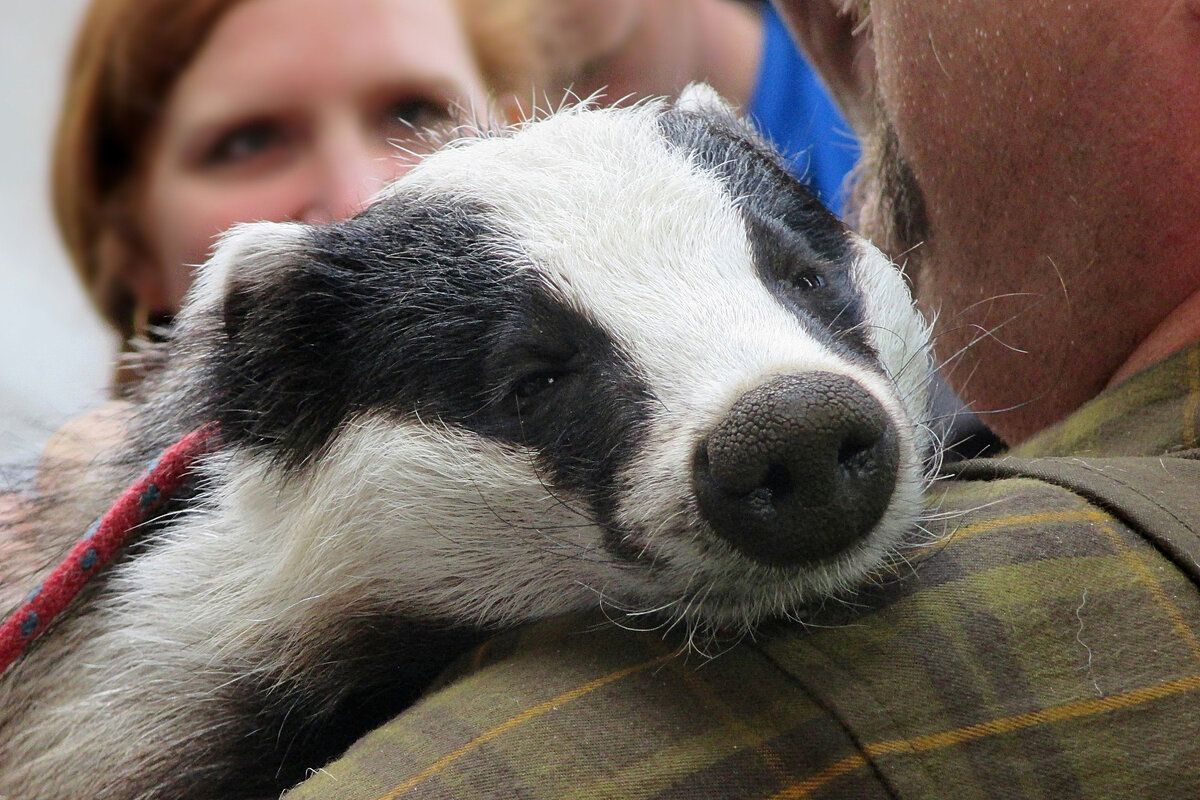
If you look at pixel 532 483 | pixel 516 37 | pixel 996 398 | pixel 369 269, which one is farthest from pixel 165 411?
pixel 516 37

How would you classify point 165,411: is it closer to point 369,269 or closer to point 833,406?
point 369,269

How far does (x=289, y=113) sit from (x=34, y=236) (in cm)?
155

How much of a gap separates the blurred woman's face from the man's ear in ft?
1.81

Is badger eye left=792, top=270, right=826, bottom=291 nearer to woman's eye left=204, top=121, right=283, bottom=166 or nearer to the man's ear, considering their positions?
the man's ear

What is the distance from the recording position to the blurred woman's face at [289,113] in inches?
74.6

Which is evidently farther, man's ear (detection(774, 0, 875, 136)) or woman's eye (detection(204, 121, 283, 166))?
woman's eye (detection(204, 121, 283, 166))

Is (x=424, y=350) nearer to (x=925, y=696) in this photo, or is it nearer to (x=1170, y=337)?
(x=925, y=696)

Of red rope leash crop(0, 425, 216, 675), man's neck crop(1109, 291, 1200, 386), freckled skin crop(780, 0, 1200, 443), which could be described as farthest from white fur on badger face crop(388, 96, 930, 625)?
red rope leash crop(0, 425, 216, 675)

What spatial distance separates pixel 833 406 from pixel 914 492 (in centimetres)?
21

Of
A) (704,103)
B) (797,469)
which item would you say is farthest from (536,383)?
(704,103)

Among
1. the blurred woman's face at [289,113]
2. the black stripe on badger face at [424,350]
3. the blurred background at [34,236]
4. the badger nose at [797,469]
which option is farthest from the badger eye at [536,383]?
the blurred background at [34,236]

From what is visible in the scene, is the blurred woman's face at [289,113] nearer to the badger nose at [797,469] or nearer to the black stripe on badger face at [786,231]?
the black stripe on badger face at [786,231]

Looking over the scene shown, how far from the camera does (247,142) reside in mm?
1969

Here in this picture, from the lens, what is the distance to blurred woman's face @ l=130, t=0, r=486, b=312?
1.90m
